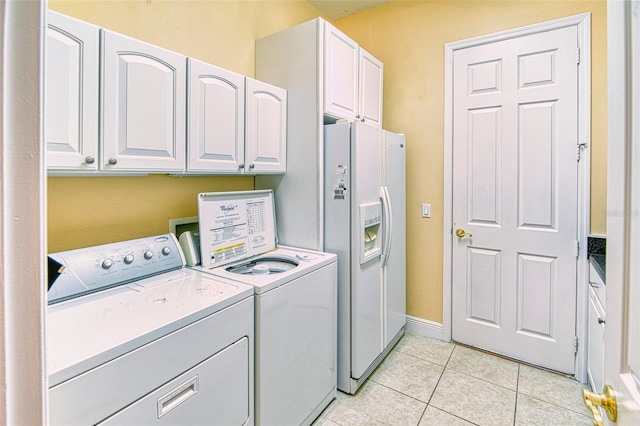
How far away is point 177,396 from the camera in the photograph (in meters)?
1.17

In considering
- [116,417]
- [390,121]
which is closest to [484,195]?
[390,121]

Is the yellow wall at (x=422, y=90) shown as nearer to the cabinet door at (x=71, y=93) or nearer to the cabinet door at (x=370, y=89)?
the cabinet door at (x=370, y=89)

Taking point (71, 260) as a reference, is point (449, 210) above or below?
above

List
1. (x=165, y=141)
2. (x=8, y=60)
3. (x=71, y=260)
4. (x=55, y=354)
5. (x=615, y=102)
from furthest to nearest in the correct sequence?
(x=165, y=141) < (x=71, y=260) < (x=55, y=354) < (x=615, y=102) < (x=8, y=60)

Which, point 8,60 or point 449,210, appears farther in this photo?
point 449,210

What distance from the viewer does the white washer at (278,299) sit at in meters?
1.53

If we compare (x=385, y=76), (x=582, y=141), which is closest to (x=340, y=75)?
(x=385, y=76)

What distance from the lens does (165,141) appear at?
1.52 metres

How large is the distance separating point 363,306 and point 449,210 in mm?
1179

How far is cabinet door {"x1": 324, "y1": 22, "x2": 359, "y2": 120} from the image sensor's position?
2153 mm

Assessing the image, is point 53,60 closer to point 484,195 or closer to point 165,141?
point 165,141

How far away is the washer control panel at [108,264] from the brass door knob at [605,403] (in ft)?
5.39

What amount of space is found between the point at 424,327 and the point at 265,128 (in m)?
2.22

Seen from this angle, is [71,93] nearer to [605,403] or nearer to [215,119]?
[215,119]
